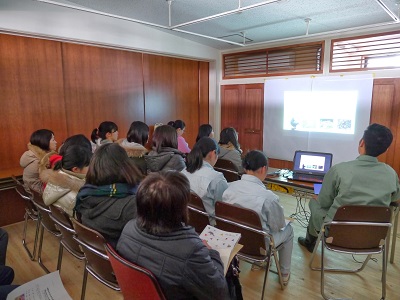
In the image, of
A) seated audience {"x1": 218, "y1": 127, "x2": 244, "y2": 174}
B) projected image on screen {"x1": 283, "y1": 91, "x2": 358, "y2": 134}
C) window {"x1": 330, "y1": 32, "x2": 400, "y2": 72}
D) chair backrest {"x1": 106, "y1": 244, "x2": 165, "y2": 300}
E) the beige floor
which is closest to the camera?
chair backrest {"x1": 106, "y1": 244, "x2": 165, "y2": 300}

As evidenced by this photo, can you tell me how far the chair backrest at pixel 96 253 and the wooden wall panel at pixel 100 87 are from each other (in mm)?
2867

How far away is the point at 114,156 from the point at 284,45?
4.43 m

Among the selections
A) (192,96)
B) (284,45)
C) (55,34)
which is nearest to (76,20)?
(55,34)

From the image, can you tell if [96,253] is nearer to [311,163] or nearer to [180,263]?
[180,263]

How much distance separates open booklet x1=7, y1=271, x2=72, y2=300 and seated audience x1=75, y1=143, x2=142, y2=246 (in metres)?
0.33

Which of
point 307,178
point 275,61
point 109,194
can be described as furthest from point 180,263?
point 275,61

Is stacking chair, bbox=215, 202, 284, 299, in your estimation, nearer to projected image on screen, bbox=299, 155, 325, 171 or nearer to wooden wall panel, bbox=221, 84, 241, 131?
projected image on screen, bbox=299, 155, 325, 171

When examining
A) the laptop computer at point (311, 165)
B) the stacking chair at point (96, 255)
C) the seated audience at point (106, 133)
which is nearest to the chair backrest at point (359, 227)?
the laptop computer at point (311, 165)

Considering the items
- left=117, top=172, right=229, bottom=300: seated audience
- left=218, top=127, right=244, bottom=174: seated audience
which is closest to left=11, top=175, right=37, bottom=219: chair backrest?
left=117, top=172, right=229, bottom=300: seated audience

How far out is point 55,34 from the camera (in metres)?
3.62

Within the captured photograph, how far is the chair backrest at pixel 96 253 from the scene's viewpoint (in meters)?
1.47

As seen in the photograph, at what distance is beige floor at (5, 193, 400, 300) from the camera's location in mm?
2100

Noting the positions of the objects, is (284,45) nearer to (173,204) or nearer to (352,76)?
(352,76)

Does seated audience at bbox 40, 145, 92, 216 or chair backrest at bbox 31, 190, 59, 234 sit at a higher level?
seated audience at bbox 40, 145, 92, 216
